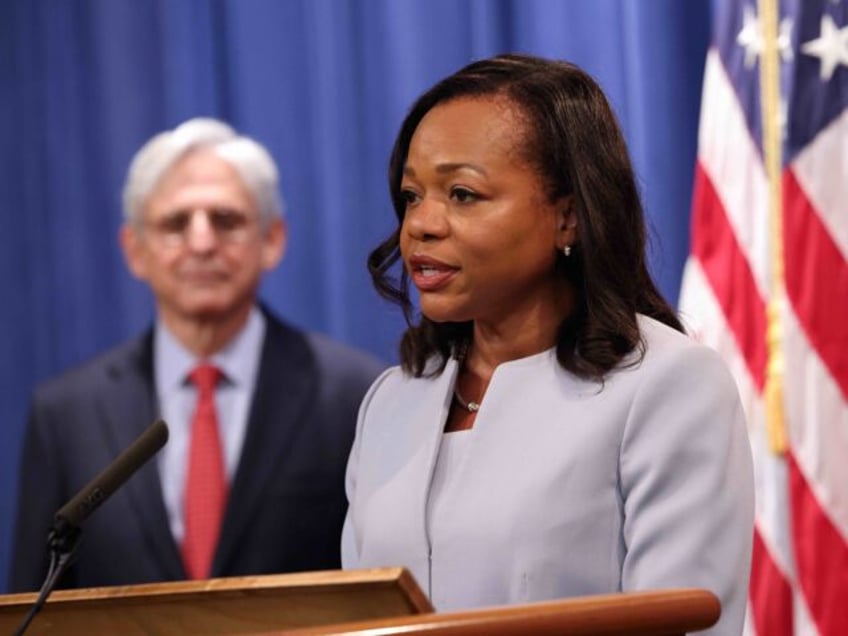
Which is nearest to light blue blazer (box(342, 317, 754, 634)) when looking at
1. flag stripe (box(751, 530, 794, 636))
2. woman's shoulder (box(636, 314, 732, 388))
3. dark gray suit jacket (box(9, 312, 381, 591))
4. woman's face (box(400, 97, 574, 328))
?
woman's shoulder (box(636, 314, 732, 388))

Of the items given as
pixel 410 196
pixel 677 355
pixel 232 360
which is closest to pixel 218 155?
pixel 232 360

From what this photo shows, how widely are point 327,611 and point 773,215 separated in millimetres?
1915

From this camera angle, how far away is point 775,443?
3035 millimetres

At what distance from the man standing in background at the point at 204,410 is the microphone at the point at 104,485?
5.66 feet

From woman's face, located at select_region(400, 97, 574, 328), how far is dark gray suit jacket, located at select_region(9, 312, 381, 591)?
1.55 m

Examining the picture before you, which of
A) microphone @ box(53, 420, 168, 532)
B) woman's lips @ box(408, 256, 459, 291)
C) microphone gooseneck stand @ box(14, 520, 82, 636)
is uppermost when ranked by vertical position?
woman's lips @ box(408, 256, 459, 291)

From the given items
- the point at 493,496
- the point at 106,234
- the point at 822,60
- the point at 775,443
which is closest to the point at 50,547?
the point at 493,496

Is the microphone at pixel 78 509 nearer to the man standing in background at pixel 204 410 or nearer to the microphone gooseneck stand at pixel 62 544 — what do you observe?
the microphone gooseneck stand at pixel 62 544

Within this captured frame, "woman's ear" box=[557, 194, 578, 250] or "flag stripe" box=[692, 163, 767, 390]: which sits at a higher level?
"woman's ear" box=[557, 194, 578, 250]

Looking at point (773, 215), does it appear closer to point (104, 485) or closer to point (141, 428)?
point (141, 428)

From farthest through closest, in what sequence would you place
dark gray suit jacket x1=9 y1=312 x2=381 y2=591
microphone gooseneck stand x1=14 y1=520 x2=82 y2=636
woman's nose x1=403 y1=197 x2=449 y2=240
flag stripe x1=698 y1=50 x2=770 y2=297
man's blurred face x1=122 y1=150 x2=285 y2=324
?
1. man's blurred face x1=122 y1=150 x2=285 y2=324
2. dark gray suit jacket x1=9 y1=312 x2=381 y2=591
3. flag stripe x1=698 y1=50 x2=770 y2=297
4. woman's nose x1=403 y1=197 x2=449 y2=240
5. microphone gooseneck stand x1=14 y1=520 x2=82 y2=636

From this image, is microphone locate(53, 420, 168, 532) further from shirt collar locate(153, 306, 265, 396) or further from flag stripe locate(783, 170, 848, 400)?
shirt collar locate(153, 306, 265, 396)

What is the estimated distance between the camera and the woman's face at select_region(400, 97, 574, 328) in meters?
1.86

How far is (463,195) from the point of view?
6.14 feet
